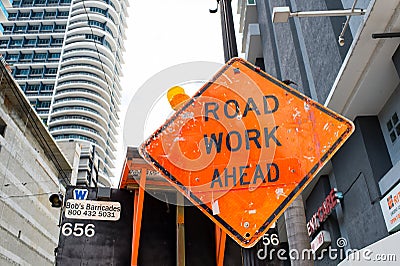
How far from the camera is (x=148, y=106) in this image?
312 centimetres

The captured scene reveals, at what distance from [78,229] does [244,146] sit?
130 inches

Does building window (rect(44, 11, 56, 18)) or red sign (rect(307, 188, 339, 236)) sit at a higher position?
building window (rect(44, 11, 56, 18))

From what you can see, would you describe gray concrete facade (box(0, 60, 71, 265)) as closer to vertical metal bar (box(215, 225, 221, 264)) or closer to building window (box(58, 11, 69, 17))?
vertical metal bar (box(215, 225, 221, 264))

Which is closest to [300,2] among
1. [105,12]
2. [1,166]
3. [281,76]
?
[281,76]

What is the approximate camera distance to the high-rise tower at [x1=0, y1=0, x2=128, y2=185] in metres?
76.8

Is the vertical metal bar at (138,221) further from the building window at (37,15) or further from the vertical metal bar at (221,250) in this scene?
the building window at (37,15)

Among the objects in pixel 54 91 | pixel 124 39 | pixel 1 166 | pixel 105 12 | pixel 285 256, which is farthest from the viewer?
pixel 124 39

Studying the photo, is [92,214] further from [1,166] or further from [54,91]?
[54,91]

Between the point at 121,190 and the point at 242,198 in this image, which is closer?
Answer: the point at 242,198

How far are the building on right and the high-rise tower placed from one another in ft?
201

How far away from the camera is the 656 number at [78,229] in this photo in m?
5.15

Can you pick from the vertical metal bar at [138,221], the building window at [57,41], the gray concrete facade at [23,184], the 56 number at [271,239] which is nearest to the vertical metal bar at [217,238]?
the 56 number at [271,239]

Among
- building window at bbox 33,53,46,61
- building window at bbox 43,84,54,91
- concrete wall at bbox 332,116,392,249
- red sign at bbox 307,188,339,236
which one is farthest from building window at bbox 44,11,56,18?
concrete wall at bbox 332,116,392,249

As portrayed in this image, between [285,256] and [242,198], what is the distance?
3866mm
